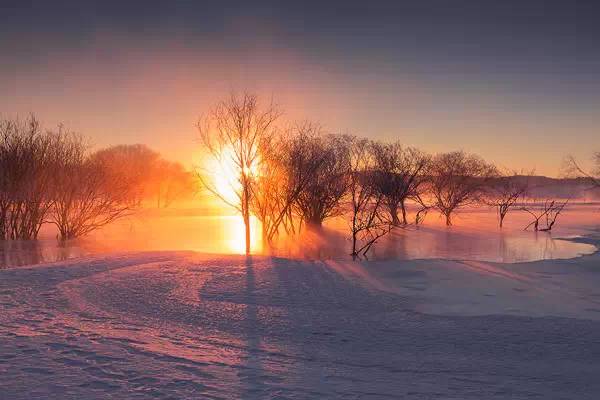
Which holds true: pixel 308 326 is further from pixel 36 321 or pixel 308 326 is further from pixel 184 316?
pixel 36 321

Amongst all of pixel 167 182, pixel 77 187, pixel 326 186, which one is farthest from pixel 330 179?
pixel 167 182

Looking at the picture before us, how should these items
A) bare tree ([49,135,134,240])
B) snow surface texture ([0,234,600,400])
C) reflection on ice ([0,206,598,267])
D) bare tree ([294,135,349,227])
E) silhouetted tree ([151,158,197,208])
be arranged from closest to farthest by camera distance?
snow surface texture ([0,234,600,400])
reflection on ice ([0,206,598,267])
bare tree ([49,135,134,240])
bare tree ([294,135,349,227])
silhouetted tree ([151,158,197,208])

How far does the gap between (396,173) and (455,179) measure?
25.9 feet

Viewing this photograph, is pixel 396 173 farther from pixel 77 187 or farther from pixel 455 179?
pixel 77 187

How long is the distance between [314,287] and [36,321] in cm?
609

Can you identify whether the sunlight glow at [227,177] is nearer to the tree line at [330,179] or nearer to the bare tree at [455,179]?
the tree line at [330,179]

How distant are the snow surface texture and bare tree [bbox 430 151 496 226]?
31.0m

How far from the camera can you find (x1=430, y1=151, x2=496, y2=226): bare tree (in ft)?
144

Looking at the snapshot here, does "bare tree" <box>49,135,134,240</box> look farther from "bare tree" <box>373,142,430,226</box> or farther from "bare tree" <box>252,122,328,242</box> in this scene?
"bare tree" <box>373,142,430,226</box>

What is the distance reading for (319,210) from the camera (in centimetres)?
3538

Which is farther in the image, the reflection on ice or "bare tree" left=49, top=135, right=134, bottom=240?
"bare tree" left=49, top=135, right=134, bottom=240

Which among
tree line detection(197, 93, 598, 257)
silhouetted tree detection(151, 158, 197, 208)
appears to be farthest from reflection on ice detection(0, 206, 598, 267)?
silhouetted tree detection(151, 158, 197, 208)

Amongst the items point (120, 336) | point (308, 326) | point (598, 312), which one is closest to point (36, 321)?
point (120, 336)

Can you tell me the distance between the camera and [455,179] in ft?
146
